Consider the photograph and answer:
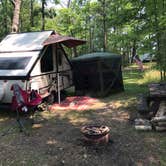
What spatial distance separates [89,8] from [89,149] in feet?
72.7

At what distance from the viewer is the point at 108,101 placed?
9.56 m

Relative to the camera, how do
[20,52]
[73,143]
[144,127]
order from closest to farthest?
[73,143], [144,127], [20,52]

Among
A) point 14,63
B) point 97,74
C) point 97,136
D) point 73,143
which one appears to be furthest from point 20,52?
point 97,136

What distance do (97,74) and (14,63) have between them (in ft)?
11.1

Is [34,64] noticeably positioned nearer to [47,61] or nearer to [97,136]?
[47,61]

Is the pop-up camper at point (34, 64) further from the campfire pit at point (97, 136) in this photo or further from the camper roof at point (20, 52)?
the campfire pit at point (97, 136)

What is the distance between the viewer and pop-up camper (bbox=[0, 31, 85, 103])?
25.9 ft

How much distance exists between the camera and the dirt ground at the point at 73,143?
15.5ft

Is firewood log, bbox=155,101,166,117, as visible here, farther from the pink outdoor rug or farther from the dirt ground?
the pink outdoor rug

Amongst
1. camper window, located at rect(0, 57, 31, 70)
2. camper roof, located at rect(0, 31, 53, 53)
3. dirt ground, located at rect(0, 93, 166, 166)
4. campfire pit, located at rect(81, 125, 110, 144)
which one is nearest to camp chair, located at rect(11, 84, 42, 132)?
dirt ground, located at rect(0, 93, 166, 166)

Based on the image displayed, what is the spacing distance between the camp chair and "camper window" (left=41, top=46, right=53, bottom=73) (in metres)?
1.21

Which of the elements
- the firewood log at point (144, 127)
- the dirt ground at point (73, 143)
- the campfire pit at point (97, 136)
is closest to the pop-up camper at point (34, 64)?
the dirt ground at point (73, 143)

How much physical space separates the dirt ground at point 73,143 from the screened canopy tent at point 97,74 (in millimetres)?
2572

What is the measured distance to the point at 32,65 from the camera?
26.3 feet
